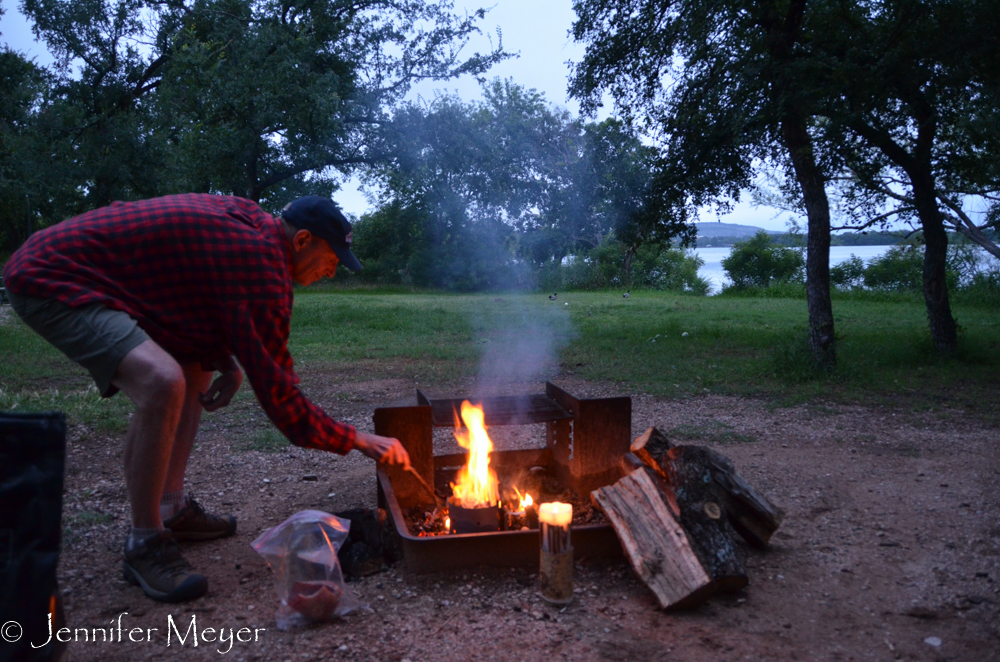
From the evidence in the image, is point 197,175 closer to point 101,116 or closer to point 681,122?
point 101,116

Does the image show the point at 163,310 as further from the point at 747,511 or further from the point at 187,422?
the point at 747,511

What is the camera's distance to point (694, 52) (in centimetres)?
729

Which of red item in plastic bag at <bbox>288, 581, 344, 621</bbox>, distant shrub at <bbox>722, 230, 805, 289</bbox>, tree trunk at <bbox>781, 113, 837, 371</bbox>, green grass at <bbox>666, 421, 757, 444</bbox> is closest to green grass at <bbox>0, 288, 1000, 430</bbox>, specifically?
green grass at <bbox>666, 421, 757, 444</bbox>

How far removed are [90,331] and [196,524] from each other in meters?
1.09

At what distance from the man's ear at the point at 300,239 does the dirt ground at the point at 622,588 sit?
1251 mm

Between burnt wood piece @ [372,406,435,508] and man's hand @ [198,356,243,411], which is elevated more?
man's hand @ [198,356,243,411]

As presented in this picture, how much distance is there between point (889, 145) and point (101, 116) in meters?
13.4

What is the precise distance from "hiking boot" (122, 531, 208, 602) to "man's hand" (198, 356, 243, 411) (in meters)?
0.49

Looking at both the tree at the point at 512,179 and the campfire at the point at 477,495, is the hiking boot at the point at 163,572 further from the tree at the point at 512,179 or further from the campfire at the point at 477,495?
the tree at the point at 512,179

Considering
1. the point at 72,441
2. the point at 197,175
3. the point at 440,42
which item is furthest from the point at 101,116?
the point at 72,441

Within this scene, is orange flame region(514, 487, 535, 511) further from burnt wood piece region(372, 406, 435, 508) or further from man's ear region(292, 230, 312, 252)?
man's ear region(292, 230, 312, 252)

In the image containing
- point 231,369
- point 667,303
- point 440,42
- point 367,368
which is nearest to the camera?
point 231,369

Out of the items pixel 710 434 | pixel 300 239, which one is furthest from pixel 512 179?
pixel 300 239

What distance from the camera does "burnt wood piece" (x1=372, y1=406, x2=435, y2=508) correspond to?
3.10 meters
